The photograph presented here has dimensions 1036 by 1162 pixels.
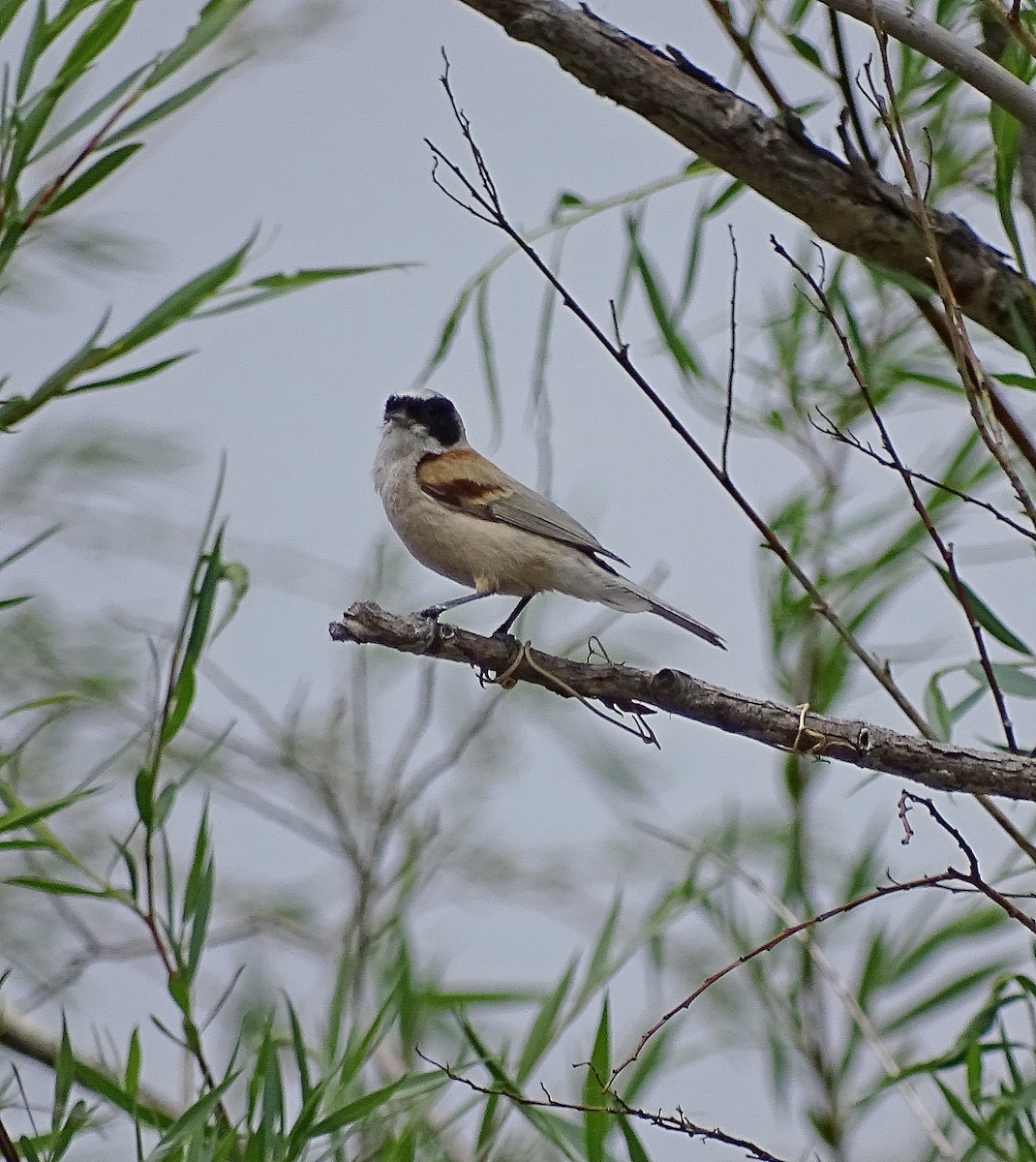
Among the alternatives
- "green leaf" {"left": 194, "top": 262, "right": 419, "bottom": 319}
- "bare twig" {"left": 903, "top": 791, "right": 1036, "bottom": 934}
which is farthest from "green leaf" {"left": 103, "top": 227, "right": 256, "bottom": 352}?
"bare twig" {"left": 903, "top": 791, "right": 1036, "bottom": 934}

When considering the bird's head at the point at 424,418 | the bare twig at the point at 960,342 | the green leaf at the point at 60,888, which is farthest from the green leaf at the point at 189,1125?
the bird's head at the point at 424,418

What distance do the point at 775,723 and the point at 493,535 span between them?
2.31ft

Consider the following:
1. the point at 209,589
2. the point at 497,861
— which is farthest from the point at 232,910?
the point at 209,589

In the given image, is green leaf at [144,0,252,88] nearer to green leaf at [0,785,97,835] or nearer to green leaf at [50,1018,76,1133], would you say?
green leaf at [0,785,97,835]

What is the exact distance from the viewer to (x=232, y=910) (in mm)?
2693

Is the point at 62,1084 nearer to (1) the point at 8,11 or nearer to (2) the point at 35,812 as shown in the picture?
(2) the point at 35,812

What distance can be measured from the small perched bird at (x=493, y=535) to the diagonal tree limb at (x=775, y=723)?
336 millimetres

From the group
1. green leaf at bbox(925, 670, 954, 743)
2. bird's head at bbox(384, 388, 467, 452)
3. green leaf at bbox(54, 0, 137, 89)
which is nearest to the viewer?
green leaf at bbox(54, 0, 137, 89)

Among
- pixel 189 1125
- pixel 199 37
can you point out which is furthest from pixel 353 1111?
pixel 199 37

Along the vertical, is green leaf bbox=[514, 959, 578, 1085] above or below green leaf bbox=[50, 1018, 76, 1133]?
above

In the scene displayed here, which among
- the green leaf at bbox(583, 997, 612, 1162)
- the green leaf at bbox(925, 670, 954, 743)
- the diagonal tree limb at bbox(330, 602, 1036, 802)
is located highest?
the green leaf at bbox(925, 670, 954, 743)

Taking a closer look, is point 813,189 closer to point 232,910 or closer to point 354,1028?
point 354,1028

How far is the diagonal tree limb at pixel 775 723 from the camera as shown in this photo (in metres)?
1.04

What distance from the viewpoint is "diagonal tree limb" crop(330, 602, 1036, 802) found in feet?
3.40
